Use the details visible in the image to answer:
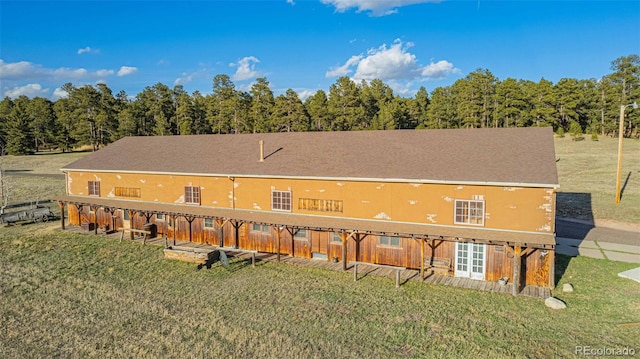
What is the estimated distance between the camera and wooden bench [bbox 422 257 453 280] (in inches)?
695

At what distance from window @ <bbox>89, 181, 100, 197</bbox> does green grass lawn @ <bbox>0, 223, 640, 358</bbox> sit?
8.68m

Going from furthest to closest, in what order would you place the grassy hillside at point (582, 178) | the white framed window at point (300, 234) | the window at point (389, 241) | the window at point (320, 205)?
the grassy hillside at point (582, 178) < the white framed window at point (300, 234) < the window at point (320, 205) < the window at point (389, 241)

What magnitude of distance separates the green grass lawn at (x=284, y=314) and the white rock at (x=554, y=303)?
247mm

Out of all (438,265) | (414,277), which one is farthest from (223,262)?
(438,265)

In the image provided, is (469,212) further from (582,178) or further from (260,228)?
(582,178)

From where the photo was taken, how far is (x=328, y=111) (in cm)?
6769

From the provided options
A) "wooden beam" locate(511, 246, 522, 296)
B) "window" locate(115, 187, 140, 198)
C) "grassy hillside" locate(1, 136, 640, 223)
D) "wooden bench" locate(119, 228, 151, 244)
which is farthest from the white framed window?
"grassy hillside" locate(1, 136, 640, 223)

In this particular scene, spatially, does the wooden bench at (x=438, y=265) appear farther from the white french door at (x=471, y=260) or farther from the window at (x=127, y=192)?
the window at (x=127, y=192)

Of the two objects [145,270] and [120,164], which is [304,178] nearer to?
[145,270]

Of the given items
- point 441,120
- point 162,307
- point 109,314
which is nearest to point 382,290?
point 162,307

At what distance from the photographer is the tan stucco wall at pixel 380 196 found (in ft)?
54.4

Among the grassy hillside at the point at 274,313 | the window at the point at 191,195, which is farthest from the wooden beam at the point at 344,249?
the window at the point at 191,195

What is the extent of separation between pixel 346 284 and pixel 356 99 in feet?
183

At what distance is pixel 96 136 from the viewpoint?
238 ft
